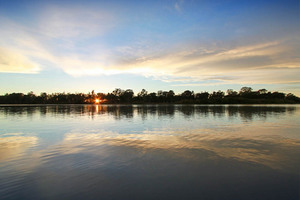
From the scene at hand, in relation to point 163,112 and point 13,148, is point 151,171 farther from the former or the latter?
point 163,112

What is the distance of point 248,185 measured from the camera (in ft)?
29.3

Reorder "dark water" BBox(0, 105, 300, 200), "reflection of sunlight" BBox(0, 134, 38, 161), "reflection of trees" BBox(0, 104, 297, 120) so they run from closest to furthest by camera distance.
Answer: "dark water" BBox(0, 105, 300, 200) → "reflection of sunlight" BBox(0, 134, 38, 161) → "reflection of trees" BBox(0, 104, 297, 120)

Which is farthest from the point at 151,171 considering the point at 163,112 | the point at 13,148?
the point at 163,112

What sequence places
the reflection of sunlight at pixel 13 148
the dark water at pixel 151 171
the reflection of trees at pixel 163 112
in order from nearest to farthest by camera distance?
the dark water at pixel 151 171
the reflection of sunlight at pixel 13 148
the reflection of trees at pixel 163 112

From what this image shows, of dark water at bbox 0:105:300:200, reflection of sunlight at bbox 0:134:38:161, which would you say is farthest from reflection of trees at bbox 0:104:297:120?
dark water at bbox 0:105:300:200

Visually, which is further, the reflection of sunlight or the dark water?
the reflection of sunlight

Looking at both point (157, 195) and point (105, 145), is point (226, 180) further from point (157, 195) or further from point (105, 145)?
point (105, 145)

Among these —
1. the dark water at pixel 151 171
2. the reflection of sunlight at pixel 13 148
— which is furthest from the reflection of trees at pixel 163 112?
the dark water at pixel 151 171

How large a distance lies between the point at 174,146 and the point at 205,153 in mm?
3185

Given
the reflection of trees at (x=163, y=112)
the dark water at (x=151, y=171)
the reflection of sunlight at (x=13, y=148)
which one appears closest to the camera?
the dark water at (x=151, y=171)

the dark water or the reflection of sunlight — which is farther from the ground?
the reflection of sunlight

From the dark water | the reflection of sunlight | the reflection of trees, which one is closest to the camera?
the dark water

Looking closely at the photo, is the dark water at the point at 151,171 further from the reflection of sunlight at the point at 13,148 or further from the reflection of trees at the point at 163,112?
the reflection of trees at the point at 163,112

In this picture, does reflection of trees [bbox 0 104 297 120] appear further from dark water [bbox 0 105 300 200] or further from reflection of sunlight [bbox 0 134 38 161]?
dark water [bbox 0 105 300 200]
